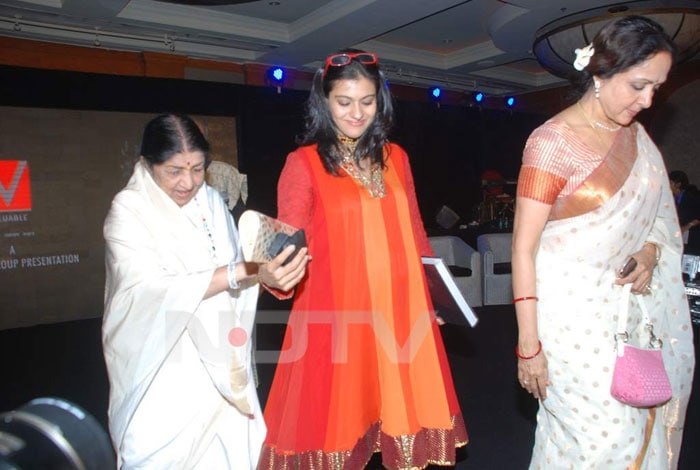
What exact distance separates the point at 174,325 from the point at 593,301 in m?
1.23

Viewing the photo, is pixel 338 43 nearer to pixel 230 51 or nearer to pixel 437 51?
pixel 230 51

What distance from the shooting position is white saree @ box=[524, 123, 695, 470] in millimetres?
1627

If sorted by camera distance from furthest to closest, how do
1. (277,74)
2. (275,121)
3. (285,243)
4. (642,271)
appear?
(275,121) < (277,74) < (642,271) < (285,243)

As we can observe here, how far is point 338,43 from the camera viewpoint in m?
6.82

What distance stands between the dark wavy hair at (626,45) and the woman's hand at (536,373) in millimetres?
842

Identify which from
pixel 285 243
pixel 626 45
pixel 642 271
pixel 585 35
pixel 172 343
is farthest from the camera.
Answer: pixel 585 35

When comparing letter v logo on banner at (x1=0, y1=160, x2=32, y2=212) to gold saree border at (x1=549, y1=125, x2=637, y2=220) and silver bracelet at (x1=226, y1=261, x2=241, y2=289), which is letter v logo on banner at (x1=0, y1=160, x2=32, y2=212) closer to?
silver bracelet at (x1=226, y1=261, x2=241, y2=289)

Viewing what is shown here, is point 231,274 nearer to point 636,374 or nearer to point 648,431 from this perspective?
point 636,374

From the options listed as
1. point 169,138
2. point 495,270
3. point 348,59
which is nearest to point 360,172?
point 348,59

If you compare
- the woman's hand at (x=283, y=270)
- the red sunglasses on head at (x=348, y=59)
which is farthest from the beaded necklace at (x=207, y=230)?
the red sunglasses on head at (x=348, y=59)

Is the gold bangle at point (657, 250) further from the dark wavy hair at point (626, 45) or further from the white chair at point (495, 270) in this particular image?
the white chair at point (495, 270)

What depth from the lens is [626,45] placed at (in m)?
1.51

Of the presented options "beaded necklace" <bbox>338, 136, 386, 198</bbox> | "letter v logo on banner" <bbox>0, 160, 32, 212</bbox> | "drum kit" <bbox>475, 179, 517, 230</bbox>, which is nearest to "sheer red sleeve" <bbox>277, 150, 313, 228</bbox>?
"beaded necklace" <bbox>338, 136, 386, 198</bbox>

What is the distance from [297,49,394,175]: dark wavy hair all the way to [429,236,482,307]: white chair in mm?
3752
